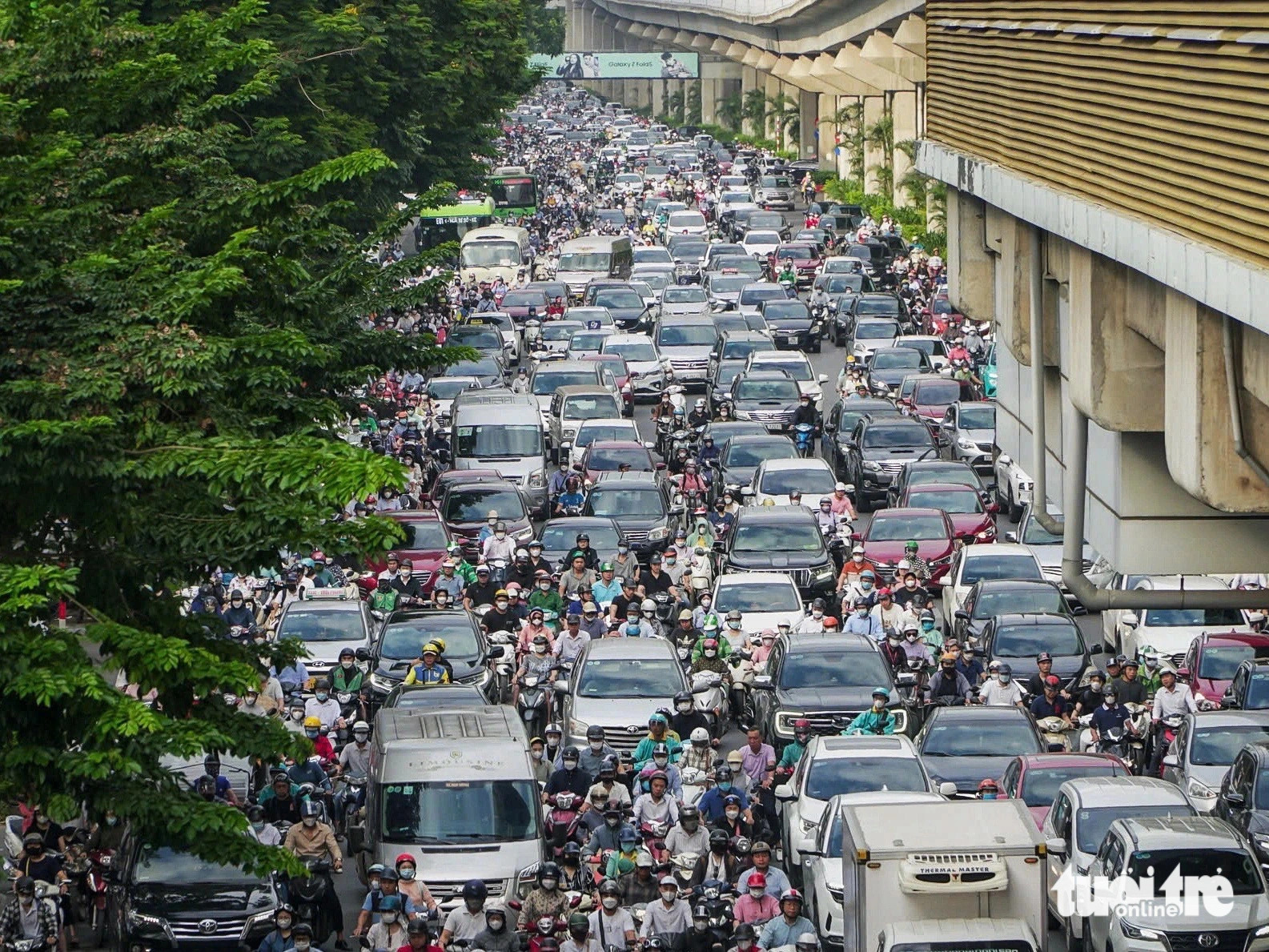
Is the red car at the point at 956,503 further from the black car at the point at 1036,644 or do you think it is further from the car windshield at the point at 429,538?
the black car at the point at 1036,644

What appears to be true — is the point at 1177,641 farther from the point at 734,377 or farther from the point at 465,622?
the point at 734,377

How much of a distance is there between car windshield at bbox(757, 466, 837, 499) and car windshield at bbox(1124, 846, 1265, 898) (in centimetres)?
Result: 1870

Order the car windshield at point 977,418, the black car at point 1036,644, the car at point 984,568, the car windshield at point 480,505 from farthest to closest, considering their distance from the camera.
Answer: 1. the car windshield at point 977,418
2. the car windshield at point 480,505
3. the car at point 984,568
4. the black car at point 1036,644

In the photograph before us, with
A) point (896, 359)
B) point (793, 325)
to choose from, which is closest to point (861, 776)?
point (896, 359)

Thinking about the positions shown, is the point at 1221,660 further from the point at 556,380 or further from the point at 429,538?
the point at 556,380

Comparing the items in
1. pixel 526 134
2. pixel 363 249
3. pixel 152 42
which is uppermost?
pixel 152 42

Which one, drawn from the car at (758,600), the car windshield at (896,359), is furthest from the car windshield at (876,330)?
the car at (758,600)

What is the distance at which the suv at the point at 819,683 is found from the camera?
84.5 ft

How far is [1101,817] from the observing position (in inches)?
805

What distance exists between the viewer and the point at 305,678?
90.0 feet

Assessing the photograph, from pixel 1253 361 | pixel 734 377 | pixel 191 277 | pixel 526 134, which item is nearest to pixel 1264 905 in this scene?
pixel 1253 361

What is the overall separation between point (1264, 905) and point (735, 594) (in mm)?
12848

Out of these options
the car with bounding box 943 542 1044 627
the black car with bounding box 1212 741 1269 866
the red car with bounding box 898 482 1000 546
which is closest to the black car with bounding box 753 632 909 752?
the black car with bounding box 1212 741 1269 866

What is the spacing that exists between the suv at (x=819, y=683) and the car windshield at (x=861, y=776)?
2.98 metres
